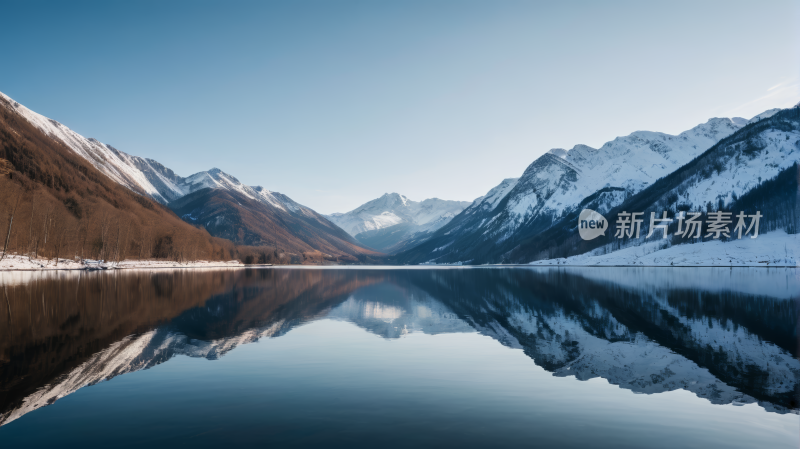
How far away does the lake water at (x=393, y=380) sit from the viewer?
1184cm

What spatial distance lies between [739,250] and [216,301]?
→ 193 metres

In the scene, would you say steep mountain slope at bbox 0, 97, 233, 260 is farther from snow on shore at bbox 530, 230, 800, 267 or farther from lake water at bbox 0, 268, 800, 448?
snow on shore at bbox 530, 230, 800, 267

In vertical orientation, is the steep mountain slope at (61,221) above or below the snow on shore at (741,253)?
above

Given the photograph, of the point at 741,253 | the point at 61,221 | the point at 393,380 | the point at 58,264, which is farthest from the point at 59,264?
the point at 741,253

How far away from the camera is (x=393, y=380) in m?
17.6

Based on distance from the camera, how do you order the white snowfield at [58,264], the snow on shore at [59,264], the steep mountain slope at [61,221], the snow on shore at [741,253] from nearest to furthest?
the snow on shore at [59,264] → the white snowfield at [58,264] → the steep mountain slope at [61,221] → the snow on shore at [741,253]

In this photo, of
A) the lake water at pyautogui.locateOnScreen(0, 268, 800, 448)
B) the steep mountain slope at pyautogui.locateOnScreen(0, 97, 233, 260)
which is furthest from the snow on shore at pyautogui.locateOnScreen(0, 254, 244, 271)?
the lake water at pyautogui.locateOnScreen(0, 268, 800, 448)

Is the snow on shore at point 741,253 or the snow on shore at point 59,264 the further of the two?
the snow on shore at point 741,253

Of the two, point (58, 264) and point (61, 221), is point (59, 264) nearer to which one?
point (58, 264)

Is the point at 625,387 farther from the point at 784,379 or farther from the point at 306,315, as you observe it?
the point at 306,315

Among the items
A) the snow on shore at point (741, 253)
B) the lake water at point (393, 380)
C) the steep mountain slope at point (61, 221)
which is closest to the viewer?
the lake water at point (393, 380)

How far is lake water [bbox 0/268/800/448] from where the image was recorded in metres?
11.8

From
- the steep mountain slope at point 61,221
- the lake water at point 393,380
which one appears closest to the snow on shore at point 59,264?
the steep mountain slope at point 61,221

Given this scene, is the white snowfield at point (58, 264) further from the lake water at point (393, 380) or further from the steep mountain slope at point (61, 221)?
the lake water at point (393, 380)
